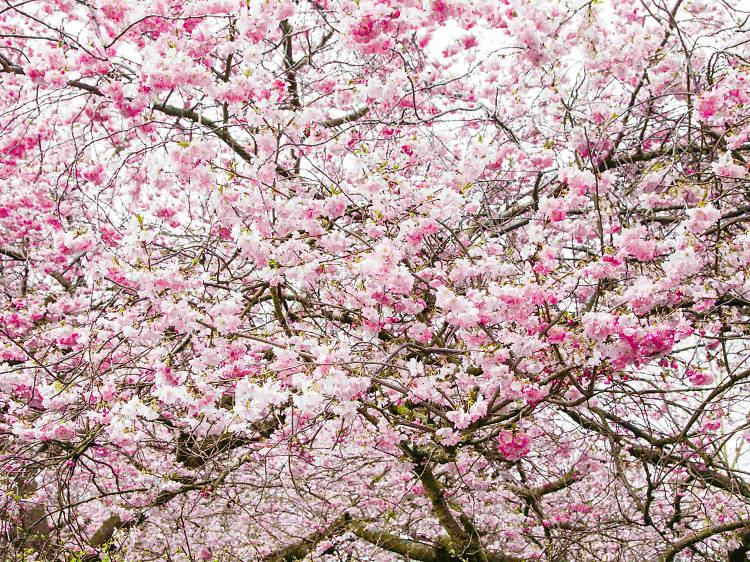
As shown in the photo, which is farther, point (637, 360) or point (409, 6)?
point (409, 6)

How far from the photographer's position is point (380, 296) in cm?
326

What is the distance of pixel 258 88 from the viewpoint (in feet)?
11.3

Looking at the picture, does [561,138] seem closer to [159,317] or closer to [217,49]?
[217,49]

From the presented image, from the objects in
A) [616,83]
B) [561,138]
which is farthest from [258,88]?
[616,83]

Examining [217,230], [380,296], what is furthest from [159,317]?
[380,296]

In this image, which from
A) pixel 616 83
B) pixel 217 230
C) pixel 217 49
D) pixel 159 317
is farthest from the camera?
pixel 616 83

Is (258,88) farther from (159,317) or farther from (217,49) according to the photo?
(159,317)

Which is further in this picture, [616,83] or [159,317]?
[616,83]


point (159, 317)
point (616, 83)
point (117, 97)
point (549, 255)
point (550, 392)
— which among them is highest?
point (616, 83)

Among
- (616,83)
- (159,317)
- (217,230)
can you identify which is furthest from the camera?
(616,83)

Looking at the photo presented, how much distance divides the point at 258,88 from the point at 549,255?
1.91 m

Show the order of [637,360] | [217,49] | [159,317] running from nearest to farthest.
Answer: [637,360]
[159,317]
[217,49]

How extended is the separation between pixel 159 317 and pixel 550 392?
2.22 m

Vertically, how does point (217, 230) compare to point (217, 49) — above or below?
below
